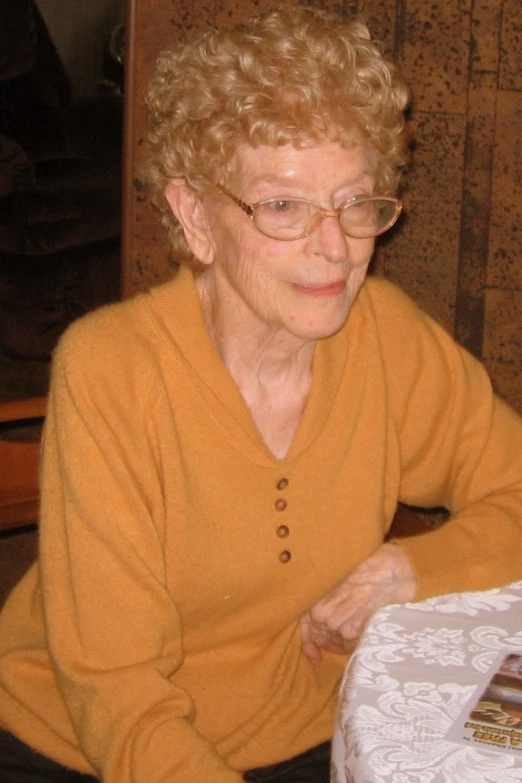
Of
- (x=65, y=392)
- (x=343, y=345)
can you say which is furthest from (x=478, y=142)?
(x=65, y=392)

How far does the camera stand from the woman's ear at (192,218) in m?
1.55

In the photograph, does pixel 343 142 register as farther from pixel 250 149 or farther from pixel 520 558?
pixel 520 558

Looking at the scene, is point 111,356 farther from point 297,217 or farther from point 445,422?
point 445,422

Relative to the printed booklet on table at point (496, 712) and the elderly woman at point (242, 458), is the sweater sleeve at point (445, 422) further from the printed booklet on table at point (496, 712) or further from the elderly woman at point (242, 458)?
the printed booklet on table at point (496, 712)

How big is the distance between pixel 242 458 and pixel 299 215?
34cm

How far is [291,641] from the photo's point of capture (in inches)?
61.6

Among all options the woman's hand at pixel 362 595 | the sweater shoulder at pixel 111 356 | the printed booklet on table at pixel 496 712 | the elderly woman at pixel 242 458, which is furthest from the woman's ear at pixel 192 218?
the printed booklet on table at pixel 496 712

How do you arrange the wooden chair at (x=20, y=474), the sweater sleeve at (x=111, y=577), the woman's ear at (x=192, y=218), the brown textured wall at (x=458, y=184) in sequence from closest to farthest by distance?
the sweater sleeve at (x=111, y=577) < the woman's ear at (x=192, y=218) < the wooden chair at (x=20, y=474) < the brown textured wall at (x=458, y=184)

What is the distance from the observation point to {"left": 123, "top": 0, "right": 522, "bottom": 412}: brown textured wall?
2.46m

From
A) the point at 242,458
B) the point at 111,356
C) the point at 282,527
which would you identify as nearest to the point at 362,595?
the point at 282,527

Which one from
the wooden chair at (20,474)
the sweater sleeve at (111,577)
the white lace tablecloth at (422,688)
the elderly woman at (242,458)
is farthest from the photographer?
the wooden chair at (20,474)

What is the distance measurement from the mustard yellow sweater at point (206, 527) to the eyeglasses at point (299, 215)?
0.19 meters

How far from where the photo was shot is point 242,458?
149cm

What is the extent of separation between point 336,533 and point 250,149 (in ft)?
1.81
